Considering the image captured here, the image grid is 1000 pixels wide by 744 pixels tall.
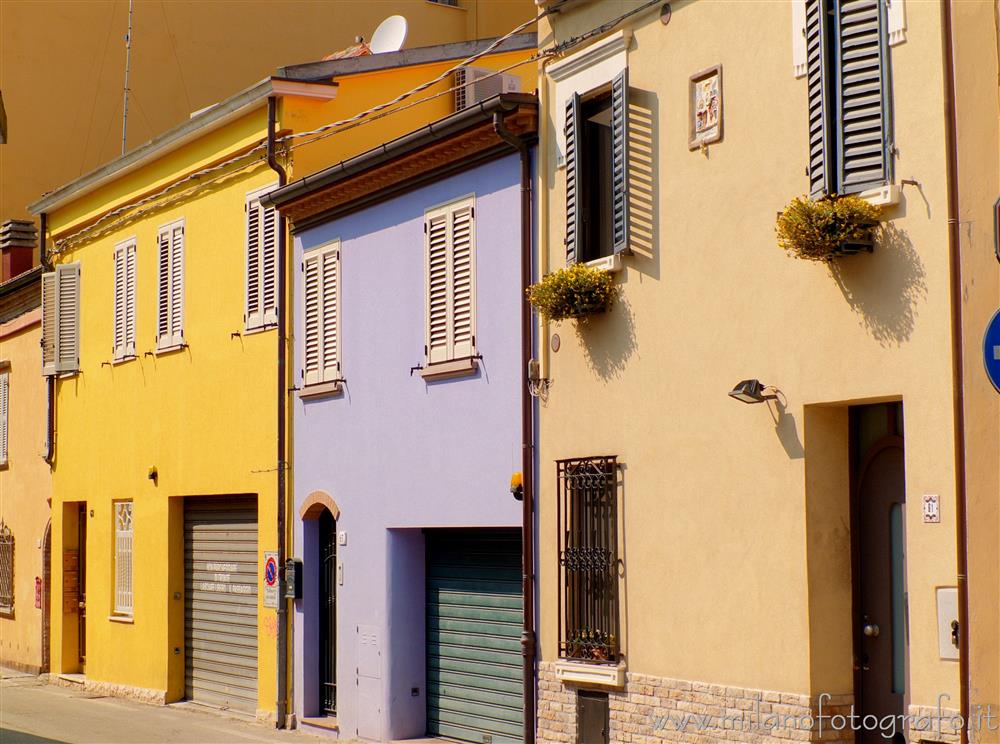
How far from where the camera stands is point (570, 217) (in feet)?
44.6

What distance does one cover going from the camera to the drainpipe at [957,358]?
9573 millimetres

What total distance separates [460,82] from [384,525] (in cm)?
667

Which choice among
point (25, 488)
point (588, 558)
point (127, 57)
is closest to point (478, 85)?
point (588, 558)

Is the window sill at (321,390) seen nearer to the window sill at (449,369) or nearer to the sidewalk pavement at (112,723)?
the window sill at (449,369)

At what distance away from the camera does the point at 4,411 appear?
2858 cm

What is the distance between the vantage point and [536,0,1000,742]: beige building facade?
9.77 metres

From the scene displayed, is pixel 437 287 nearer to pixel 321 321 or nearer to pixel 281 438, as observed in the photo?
pixel 321 321

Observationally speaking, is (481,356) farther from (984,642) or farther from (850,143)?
(984,642)

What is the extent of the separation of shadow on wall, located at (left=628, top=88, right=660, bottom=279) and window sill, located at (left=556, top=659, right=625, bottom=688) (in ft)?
10.6

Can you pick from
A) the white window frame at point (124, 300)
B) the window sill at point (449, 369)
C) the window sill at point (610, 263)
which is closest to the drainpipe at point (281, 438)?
the window sill at point (449, 369)

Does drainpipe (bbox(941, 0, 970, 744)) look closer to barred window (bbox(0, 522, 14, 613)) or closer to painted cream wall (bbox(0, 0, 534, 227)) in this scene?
barred window (bbox(0, 522, 14, 613))

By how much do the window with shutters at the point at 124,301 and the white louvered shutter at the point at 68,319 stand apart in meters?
1.75

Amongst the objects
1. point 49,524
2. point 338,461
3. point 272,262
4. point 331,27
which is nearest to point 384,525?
point 338,461

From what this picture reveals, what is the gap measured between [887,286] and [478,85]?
10598 millimetres
